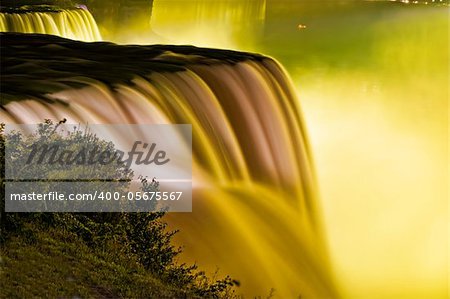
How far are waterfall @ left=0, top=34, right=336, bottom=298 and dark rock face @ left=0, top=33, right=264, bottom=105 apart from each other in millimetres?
13

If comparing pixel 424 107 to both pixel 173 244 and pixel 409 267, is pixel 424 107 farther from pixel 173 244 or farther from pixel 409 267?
pixel 173 244

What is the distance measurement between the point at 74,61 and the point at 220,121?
7.46ft

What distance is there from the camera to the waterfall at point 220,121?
25.8ft

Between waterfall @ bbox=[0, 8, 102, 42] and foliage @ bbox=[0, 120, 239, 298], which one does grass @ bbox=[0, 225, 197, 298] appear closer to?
foliage @ bbox=[0, 120, 239, 298]

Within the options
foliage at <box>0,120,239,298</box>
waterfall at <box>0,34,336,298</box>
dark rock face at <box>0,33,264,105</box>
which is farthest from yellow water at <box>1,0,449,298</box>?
foliage at <box>0,120,239,298</box>

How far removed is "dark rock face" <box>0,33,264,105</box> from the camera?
868cm

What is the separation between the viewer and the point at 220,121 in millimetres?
9758

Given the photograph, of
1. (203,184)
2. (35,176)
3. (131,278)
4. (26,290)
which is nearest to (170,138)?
(203,184)

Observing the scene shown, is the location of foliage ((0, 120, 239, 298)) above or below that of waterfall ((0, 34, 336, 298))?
below

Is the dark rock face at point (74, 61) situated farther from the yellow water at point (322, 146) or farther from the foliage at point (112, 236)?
the foliage at point (112, 236)

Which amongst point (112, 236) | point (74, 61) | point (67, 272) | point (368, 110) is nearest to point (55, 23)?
point (74, 61)

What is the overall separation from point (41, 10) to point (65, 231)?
37.6ft

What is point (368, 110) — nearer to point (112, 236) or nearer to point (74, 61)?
point (74, 61)

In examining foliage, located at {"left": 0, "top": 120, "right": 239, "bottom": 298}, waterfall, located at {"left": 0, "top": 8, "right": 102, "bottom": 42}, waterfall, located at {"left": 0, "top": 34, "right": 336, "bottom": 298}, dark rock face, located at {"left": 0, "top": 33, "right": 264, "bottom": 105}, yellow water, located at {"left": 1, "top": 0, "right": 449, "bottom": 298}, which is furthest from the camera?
waterfall, located at {"left": 0, "top": 8, "right": 102, "bottom": 42}
